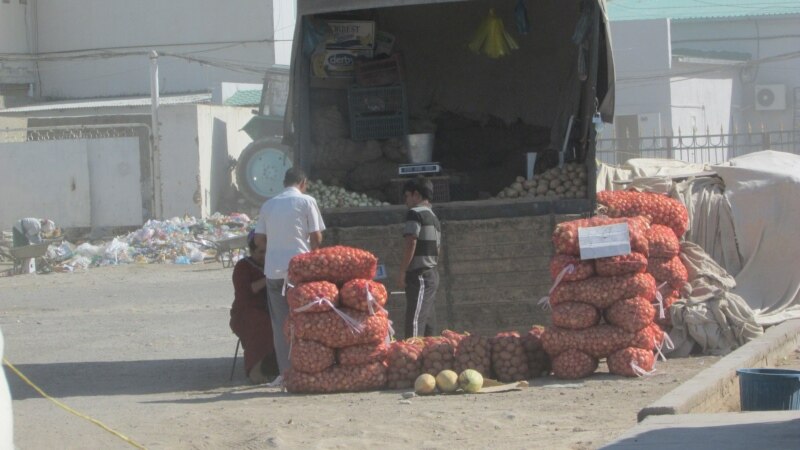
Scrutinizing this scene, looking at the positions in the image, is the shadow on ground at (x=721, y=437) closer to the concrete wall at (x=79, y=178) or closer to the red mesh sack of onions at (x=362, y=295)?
the red mesh sack of onions at (x=362, y=295)

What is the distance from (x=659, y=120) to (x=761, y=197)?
66.3 ft

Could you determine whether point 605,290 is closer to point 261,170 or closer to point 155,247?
point 155,247

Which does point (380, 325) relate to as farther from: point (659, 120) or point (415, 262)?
point (659, 120)

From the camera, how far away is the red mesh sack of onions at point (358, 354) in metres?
8.84

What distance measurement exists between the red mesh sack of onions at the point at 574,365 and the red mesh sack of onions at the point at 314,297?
173 cm

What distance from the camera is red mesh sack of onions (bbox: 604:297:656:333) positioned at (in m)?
8.69

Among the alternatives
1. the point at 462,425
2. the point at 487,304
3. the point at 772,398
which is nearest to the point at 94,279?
the point at 487,304

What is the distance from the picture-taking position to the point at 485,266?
10.5m

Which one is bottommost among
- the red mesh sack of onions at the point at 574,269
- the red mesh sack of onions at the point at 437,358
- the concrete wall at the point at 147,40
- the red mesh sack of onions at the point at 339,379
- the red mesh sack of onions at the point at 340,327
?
the red mesh sack of onions at the point at 339,379

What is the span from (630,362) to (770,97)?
90.5 ft

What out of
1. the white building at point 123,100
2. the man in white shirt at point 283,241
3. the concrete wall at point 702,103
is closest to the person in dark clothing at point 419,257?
the man in white shirt at point 283,241

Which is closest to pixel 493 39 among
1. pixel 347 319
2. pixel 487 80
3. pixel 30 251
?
pixel 487 80

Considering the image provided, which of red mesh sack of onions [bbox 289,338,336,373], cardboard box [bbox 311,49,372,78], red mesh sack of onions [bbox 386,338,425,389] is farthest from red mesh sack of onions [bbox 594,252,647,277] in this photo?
cardboard box [bbox 311,49,372,78]

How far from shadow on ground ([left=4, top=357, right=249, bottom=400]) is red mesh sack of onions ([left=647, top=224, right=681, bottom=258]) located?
3.53m
